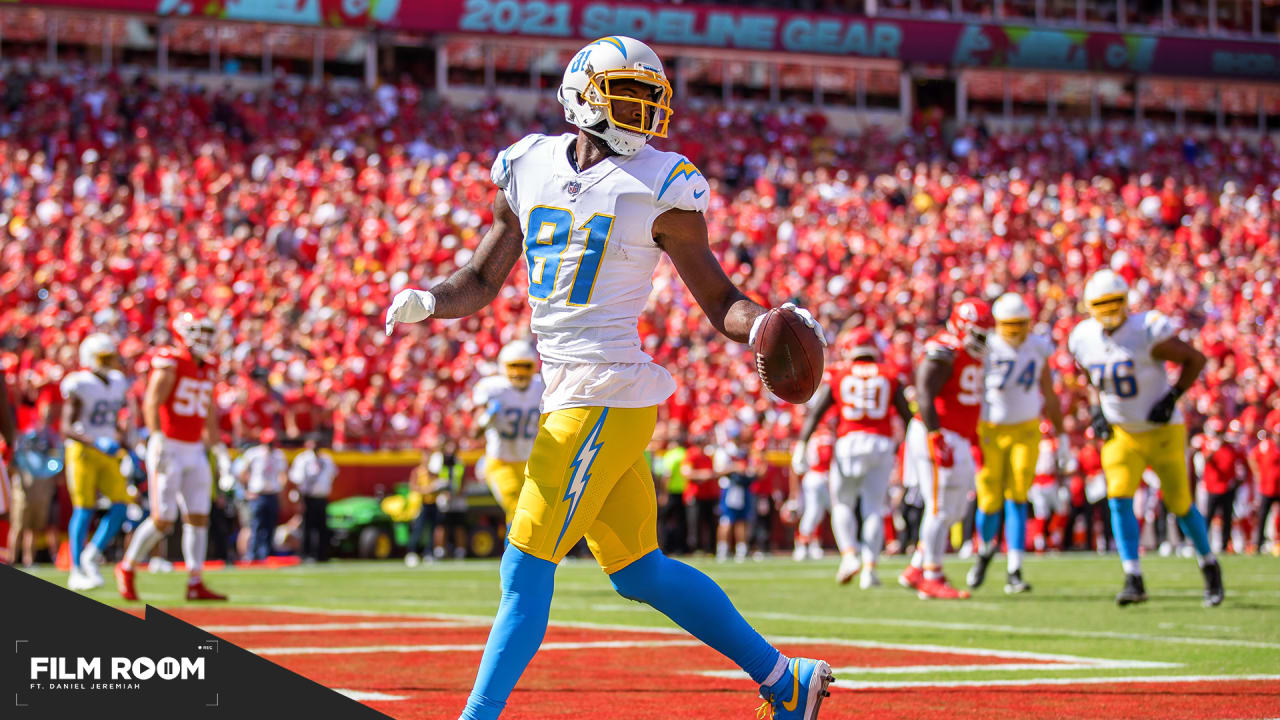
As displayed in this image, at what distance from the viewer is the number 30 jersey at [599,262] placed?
4.39 meters

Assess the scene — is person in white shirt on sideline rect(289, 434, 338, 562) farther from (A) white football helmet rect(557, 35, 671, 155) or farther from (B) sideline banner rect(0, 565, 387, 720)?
(B) sideline banner rect(0, 565, 387, 720)

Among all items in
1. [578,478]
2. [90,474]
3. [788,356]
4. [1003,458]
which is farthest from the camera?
[90,474]

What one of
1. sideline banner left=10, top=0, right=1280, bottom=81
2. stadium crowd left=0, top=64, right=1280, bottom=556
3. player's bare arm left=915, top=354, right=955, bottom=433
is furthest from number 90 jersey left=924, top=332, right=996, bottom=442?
sideline banner left=10, top=0, right=1280, bottom=81

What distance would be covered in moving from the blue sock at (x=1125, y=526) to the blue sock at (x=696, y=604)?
5833mm

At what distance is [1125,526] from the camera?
9914 mm

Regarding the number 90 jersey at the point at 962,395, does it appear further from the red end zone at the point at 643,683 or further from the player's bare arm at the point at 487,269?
the player's bare arm at the point at 487,269

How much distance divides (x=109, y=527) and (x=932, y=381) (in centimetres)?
654

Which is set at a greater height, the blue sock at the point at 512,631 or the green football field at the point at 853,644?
the blue sock at the point at 512,631

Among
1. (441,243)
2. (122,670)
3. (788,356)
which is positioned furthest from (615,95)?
(441,243)

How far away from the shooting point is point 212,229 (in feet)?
80.2

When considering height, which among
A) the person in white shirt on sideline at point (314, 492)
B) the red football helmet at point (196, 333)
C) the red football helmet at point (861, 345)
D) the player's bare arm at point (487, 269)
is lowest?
the person in white shirt on sideline at point (314, 492)

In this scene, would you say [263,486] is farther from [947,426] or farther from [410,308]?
[410,308]

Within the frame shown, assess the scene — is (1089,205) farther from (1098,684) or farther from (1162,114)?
(1098,684)

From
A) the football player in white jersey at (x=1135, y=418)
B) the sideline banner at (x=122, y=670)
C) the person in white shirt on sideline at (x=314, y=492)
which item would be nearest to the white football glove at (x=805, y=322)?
the sideline banner at (x=122, y=670)
